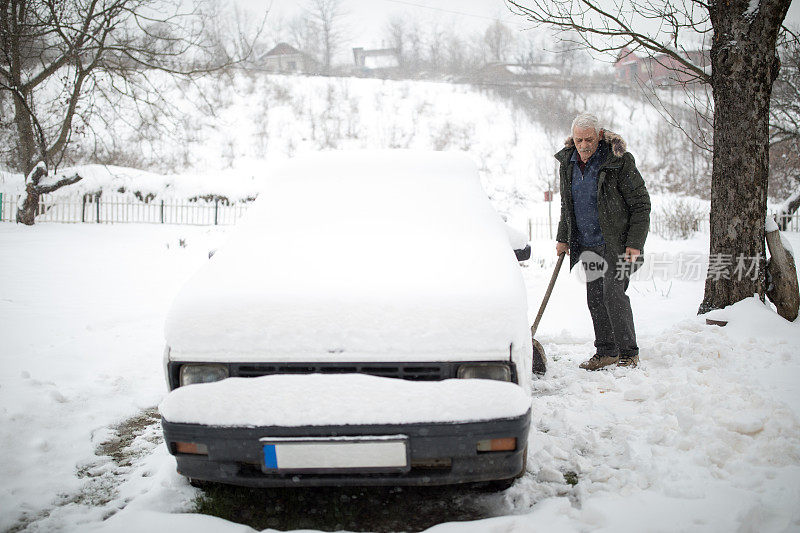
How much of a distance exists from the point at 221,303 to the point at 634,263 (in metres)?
2.79

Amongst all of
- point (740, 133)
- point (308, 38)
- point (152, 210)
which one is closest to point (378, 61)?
point (308, 38)

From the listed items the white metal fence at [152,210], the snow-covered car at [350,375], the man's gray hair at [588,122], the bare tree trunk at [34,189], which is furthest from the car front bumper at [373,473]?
the white metal fence at [152,210]

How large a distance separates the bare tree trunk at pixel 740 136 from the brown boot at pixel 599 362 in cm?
152

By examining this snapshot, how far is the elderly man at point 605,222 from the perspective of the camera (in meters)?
3.58

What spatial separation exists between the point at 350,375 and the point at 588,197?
101 inches

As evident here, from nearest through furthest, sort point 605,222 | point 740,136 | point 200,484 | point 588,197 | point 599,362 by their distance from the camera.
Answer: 1. point 200,484
2. point 605,222
3. point 588,197
4. point 599,362
5. point 740,136

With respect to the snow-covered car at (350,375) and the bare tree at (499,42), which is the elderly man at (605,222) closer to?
the snow-covered car at (350,375)

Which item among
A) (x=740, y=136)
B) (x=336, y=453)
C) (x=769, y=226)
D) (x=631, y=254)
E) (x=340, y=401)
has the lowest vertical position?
(x=336, y=453)

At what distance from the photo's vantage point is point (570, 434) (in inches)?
110

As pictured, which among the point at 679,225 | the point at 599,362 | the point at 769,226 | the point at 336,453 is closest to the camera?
the point at 336,453

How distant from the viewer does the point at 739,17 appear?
443 cm

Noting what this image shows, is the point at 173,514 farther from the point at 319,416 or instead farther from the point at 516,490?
the point at 516,490

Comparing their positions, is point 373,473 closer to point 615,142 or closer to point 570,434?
point 570,434

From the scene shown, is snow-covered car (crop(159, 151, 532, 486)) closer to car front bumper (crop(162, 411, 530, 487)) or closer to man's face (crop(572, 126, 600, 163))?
car front bumper (crop(162, 411, 530, 487))
